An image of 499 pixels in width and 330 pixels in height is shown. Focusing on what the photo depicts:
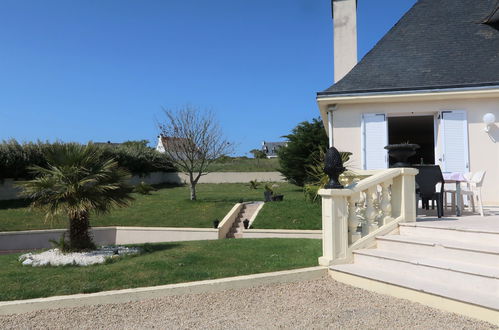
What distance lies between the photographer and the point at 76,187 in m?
6.01

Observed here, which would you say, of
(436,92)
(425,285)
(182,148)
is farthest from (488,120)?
(182,148)

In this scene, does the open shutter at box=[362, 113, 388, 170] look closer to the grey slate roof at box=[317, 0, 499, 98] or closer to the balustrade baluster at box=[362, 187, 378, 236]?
the grey slate roof at box=[317, 0, 499, 98]

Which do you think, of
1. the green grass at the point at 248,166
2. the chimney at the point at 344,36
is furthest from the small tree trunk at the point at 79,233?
the green grass at the point at 248,166

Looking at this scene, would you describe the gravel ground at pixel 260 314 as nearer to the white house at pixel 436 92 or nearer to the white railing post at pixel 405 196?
the white railing post at pixel 405 196

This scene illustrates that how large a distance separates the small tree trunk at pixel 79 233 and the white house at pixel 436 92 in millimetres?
6011

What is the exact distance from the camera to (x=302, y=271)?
4.62 metres

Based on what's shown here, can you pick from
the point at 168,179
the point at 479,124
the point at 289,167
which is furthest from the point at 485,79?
the point at 168,179

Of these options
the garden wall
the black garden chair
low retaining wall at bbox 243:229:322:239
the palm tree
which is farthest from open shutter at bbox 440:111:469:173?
the garden wall

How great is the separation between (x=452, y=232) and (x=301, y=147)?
18.0m

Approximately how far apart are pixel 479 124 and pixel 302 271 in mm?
6832

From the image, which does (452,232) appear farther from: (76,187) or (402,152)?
(76,187)

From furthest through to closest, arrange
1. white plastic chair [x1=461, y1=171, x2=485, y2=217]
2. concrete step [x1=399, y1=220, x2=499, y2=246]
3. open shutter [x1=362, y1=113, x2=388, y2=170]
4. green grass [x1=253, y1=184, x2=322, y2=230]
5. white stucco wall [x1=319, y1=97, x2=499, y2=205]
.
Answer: green grass [x1=253, y1=184, x2=322, y2=230] → open shutter [x1=362, y1=113, x2=388, y2=170] → white stucco wall [x1=319, y1=97, x2=499, y2=205] → white plastic chair [x1=461, y1=171, x2=485, y2=217] → concrete step [x1=399, y1=220, x2=499, y2=246]

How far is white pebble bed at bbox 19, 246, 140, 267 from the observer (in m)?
5.53

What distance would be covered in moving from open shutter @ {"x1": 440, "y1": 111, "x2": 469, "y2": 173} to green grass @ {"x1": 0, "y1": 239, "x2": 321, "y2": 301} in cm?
471
